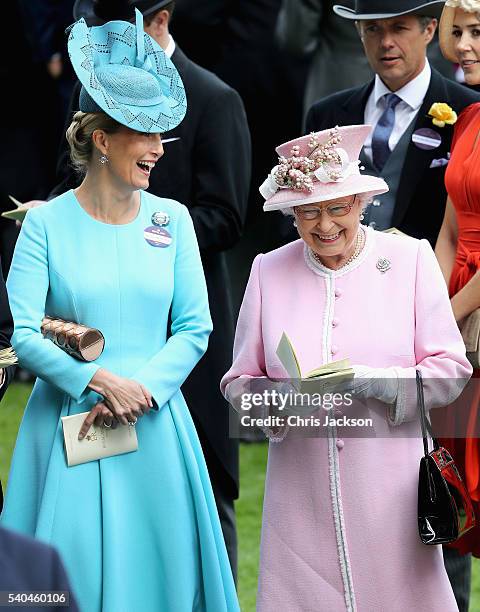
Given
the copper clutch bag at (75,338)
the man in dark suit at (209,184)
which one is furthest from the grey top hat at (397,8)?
the copper clutch bag at (75,338)

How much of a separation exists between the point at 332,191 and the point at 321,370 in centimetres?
53

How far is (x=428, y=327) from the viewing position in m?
4.47

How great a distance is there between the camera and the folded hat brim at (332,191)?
175 inches

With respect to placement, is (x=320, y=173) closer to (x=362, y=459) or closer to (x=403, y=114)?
(x=362, y=459)

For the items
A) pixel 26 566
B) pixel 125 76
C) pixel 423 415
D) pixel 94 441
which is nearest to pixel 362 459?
pixel 423 415

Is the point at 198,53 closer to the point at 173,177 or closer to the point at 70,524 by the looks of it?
the point at 173,177

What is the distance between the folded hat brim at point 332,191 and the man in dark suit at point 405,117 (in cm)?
115

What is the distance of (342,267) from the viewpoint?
4582 millimetres

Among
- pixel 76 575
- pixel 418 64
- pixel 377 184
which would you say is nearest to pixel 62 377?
pixel 76 575

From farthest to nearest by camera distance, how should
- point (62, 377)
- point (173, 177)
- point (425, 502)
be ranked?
point (173, 177) → point (62, 377) → point (425, 502)

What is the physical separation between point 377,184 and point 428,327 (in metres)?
0.43

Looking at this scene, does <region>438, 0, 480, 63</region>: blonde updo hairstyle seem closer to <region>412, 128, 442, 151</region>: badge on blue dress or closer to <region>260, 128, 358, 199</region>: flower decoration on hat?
<region>412, 128, 442, 151</region>: badge on blue dress

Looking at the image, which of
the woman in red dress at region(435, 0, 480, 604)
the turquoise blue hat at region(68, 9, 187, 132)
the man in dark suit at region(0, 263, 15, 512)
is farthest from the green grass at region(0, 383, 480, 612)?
the turquoise blue hat at region(68, 9, 187, 132)

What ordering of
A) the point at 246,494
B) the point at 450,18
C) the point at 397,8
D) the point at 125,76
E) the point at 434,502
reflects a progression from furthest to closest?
the point at 246,494 → the point at 397,8 → the point at 450,18 → the point at 125,76 → the point at 434,502
